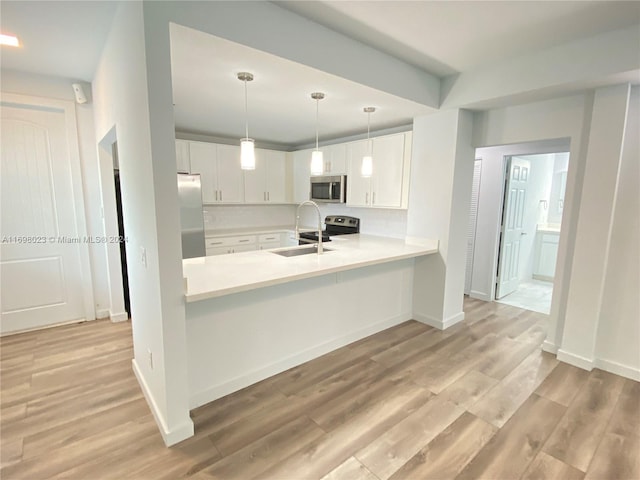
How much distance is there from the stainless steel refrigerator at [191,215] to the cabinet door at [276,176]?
138cm

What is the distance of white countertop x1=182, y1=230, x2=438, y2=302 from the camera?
6.43ft

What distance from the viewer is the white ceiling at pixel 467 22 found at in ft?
6.17

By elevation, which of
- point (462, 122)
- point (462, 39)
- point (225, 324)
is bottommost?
point (225, 324)

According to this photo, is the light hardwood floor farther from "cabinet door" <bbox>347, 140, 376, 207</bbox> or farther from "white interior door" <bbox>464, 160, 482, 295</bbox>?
"cabinet door" <bbox>347, 140, 376, 207</bbox>

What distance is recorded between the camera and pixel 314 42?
2.09 meters

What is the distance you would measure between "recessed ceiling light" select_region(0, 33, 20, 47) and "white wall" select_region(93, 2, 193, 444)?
73cm

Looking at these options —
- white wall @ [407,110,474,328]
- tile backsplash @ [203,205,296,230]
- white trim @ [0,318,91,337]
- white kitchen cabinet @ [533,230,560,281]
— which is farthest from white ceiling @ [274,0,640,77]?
white kitchen cabinet @ [533,230,560,281]

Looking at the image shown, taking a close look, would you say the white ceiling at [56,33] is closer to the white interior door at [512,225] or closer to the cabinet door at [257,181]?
the cabinet door at [257,181]

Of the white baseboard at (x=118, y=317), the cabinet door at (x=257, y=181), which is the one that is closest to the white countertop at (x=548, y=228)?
the cabinet door at (x=257, y=181)

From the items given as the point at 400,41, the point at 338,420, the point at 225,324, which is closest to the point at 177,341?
the point at 225,324

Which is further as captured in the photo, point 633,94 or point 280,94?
point 280,94

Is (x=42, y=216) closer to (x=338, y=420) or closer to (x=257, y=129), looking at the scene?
(x=257, y=129)

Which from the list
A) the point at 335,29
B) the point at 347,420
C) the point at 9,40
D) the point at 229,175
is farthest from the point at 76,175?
the point at 347,420

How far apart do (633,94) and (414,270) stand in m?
2.38
